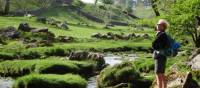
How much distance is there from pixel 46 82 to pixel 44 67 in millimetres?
7970

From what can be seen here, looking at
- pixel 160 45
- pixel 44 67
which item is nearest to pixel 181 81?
pixel 160 45

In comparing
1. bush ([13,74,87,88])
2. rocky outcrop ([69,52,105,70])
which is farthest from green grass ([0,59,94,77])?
bush ([13,74,87,88])

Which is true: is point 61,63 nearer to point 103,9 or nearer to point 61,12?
point 61,12

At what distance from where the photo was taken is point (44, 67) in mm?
43031

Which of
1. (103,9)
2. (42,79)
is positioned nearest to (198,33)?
(42,79)

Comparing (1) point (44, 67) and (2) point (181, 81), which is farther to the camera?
(1) point (44, 67)

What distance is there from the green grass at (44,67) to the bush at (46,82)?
655 cm

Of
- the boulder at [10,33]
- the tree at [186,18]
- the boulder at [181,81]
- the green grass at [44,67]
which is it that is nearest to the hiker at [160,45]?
the boulder at [181,81]

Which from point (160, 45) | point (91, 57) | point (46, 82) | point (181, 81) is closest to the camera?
point (160, 45)

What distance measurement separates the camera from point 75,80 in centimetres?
3678

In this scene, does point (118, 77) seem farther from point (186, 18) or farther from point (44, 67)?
point (186, 18)

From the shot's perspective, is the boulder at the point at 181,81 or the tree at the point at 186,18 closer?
the boulder at the point at 181,81

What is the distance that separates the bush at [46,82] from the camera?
34.8 metres

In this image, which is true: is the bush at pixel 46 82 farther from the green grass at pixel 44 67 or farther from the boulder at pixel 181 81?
the boulder at pixel 181 81
